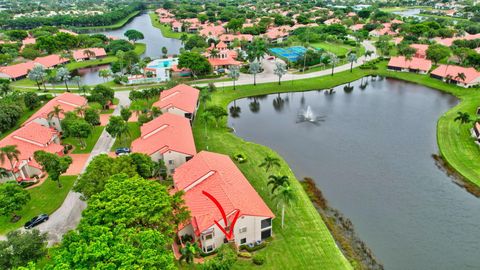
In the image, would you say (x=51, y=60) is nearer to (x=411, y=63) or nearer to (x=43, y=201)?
(x=43, y=201)

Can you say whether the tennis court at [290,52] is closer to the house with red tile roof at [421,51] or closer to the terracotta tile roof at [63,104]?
the house with red tile roof at [421,51]

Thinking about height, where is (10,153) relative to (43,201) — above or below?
above

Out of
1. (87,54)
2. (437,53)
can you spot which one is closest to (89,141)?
(87,54)

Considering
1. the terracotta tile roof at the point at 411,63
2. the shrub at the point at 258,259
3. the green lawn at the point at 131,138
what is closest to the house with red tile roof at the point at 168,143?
the green lawn at the point at 131,138

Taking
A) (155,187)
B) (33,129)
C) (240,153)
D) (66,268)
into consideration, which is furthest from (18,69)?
(66,268)

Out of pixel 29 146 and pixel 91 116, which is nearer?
pixel 29 146

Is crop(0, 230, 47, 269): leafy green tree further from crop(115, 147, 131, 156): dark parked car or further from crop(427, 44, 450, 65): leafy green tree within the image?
crop(427, 44, 450, 65): leafy green tree
